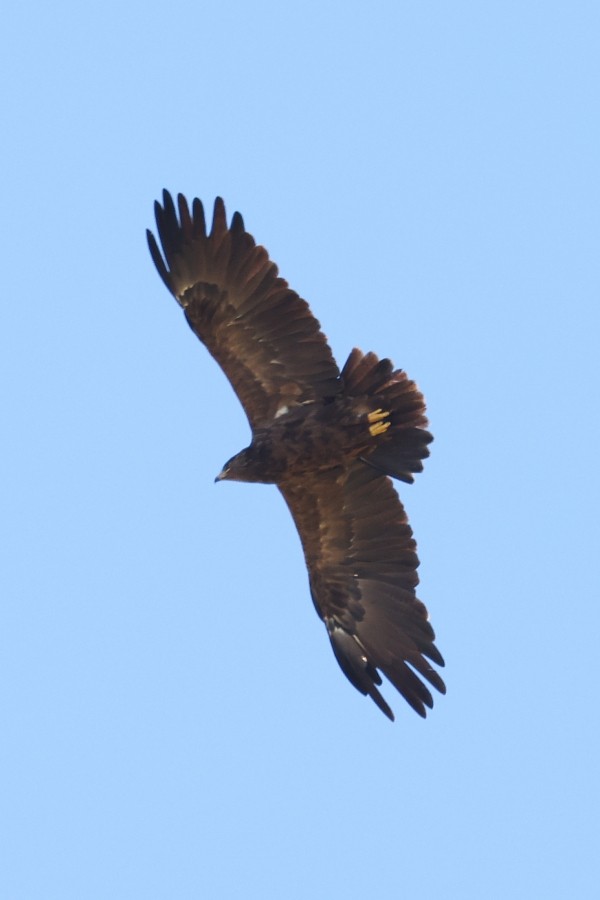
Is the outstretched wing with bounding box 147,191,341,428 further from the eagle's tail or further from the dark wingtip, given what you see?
the eagle's tail

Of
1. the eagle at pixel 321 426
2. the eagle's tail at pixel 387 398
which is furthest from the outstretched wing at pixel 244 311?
the eagle's tail at pixel 387 398

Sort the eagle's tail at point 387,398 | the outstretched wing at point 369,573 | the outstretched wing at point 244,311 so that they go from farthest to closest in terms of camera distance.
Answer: the outstretched wing at point 369,573
the outstretched wing at point 244,311
the eagle's tail at point 387,398

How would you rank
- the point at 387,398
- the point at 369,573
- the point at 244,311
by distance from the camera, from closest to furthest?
the point at 387,398 → the point at 244,311 → the point at 369,573

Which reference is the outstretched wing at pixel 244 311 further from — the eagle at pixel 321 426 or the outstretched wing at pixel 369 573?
the outstretched wing at pixel 369 573

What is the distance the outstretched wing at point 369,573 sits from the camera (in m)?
16.6

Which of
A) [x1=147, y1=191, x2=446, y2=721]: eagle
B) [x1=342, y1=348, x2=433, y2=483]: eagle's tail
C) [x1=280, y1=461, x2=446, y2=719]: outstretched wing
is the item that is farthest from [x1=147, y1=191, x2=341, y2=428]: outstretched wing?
[x1=280, y1=461, x2=446, y2=719]: outstretched wing

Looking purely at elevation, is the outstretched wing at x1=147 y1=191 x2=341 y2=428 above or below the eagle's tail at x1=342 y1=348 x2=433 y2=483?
above

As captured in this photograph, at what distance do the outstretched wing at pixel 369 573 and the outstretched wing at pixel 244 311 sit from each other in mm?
828

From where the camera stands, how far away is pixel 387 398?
15789 mm

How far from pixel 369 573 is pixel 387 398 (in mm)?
1732

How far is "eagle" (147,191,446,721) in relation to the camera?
15.9m

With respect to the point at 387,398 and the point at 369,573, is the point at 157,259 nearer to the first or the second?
the point at 387,398

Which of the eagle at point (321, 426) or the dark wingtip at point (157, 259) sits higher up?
the dark wingtip at point (157, 259)

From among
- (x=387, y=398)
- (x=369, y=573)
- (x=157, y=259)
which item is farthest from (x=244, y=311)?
(x=369, y=573)
